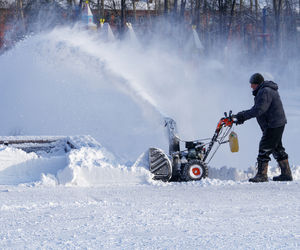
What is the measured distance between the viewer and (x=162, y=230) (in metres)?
3.29

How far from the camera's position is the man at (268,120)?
5031 millimetres

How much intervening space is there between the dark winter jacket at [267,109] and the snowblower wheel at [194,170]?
0.88 metres

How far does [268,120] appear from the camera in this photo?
5.16 metres

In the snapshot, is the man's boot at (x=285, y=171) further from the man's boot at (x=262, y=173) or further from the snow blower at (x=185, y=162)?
the snow blower at (x=185, y=162)

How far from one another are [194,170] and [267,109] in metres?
1.27

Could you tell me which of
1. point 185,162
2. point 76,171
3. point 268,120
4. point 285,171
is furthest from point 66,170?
point 285,171

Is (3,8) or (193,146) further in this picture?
(3,8)

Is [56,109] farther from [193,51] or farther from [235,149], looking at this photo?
[193,51]

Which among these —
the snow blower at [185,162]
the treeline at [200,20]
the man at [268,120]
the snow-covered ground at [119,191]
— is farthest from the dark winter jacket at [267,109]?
the treeline at [200,20]

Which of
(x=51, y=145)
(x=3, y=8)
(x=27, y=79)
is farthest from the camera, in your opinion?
Result: (x=3, y=8)

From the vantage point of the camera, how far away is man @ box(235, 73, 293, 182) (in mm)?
5031

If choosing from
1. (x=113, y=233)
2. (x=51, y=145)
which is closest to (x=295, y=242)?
(x=113, y=233)

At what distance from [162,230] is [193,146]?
2.28 m

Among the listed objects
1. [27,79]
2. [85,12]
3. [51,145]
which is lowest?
[51,145]
